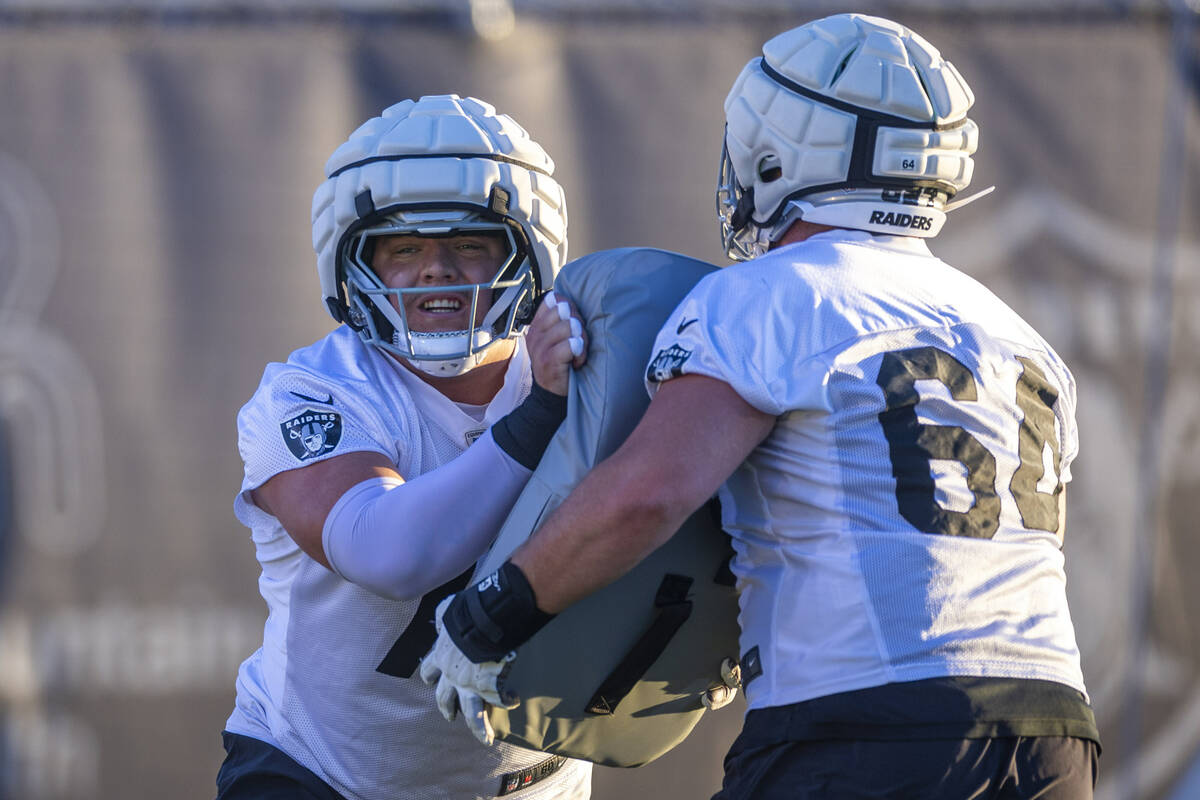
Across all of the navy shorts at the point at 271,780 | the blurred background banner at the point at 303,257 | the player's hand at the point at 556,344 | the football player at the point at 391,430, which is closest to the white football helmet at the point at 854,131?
the player's hand at the point at 556,344

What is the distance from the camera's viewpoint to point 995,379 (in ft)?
5.89

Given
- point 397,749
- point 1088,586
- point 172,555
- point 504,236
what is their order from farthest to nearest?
point 1088,586
point 172,555
point 504,236
point 397,749

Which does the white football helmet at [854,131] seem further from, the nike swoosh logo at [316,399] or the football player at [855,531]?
the nike swoosh logo at [316,399]

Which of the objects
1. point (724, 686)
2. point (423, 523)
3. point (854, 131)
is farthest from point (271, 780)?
point (854, 131)

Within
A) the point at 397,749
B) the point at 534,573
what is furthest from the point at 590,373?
the point at 397,749

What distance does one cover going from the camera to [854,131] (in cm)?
192

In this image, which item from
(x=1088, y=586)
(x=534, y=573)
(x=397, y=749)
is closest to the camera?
(x=534, y=573)

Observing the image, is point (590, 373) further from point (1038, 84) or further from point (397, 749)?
point (1038, 84)

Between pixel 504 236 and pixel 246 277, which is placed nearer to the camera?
pixel 504 236

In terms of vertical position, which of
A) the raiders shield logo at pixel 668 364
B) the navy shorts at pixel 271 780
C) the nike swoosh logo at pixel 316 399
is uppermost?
the raiders shield logo at pixel 668 364

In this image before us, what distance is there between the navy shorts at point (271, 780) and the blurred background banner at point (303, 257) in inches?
54.2

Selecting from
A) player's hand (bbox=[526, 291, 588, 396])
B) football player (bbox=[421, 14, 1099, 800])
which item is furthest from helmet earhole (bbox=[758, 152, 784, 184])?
player's hand (bbox=[526, 291, 588, 396])

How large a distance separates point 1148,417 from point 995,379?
2.54 metres

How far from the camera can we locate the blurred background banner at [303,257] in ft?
11.8
